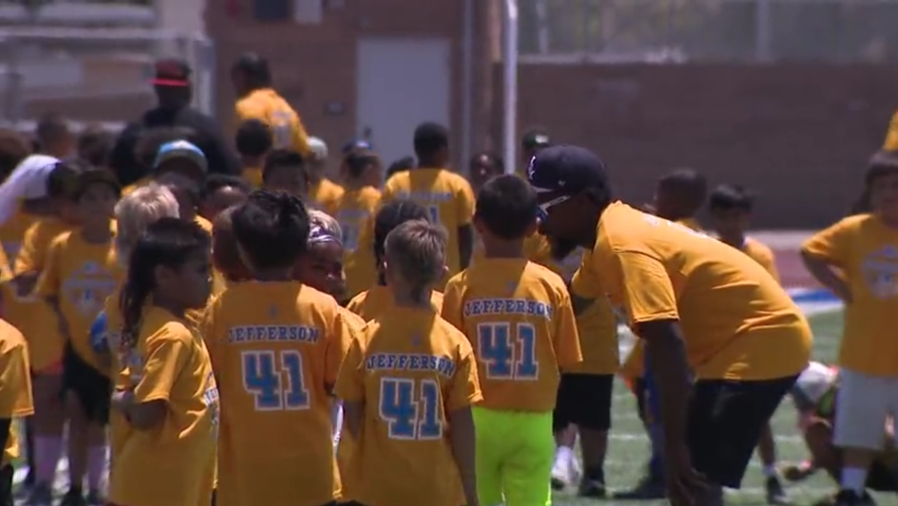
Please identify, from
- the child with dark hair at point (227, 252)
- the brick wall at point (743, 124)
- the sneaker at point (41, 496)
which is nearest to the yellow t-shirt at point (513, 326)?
the child with dark hair at point (227, 252)

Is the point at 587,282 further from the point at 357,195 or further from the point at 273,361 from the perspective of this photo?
the point at 357,195

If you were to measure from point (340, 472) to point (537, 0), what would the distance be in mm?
21778

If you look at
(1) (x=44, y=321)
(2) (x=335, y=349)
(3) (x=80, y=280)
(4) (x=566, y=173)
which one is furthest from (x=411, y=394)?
(1) (x=44, y=321)

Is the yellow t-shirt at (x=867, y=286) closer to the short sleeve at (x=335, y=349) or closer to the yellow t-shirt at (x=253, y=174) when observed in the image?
the yellow t-shirt at (x=253, y=174)

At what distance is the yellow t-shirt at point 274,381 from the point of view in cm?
595

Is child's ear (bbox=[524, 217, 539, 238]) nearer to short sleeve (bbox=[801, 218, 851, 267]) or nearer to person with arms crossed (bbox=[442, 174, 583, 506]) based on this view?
person with arms crossed (bbox=[442, 174, 583, 506])

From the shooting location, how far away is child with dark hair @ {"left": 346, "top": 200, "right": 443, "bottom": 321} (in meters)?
6.79

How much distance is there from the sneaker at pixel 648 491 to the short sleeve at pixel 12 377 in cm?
360

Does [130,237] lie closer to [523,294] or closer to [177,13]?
[523,294]

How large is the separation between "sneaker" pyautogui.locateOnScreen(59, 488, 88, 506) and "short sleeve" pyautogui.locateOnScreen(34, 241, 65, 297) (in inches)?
38.9

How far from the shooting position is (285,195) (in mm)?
6066

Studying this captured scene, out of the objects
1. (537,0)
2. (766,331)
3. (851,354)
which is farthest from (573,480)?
(537,0)

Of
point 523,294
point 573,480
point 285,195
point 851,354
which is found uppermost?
point 285,195

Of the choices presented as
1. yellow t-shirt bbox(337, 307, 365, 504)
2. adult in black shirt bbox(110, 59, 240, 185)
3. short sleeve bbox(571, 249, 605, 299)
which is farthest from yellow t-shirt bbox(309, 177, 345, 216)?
yellow t-shirt bbox(337, 307, 365, 504)
